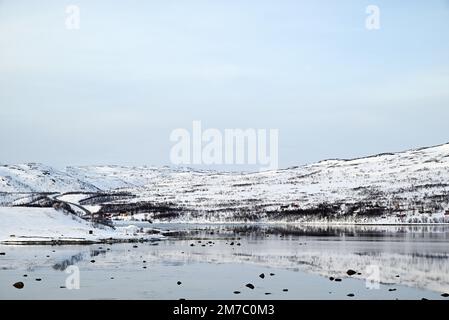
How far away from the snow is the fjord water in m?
7.35

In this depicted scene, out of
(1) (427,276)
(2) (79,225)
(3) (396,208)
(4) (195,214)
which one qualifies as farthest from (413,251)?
(4) (195,214)

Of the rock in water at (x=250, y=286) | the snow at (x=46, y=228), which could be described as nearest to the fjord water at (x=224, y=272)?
the rock in water at (x=250, y=286)

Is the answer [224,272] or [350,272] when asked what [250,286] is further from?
→ [350,272]

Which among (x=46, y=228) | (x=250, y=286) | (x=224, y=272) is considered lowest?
(x=250, y=286)

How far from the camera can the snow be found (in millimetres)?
57969

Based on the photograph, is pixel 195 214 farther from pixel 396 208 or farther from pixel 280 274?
pixel 280 274

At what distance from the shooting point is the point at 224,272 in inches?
1378

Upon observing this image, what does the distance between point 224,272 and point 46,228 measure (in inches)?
1249

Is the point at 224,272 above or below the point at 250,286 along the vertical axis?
above

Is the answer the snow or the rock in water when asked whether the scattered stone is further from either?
the snow

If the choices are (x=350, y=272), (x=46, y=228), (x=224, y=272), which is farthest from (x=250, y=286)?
(x=46, y=228)

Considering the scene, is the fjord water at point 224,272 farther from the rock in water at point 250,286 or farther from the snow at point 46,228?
the snow at point 46,228

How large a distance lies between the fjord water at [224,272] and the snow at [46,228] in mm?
7351
